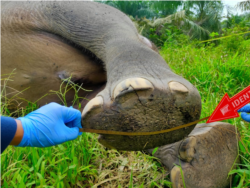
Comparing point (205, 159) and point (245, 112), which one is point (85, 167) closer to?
point (205, 159)

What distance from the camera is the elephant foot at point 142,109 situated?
2.51 ft

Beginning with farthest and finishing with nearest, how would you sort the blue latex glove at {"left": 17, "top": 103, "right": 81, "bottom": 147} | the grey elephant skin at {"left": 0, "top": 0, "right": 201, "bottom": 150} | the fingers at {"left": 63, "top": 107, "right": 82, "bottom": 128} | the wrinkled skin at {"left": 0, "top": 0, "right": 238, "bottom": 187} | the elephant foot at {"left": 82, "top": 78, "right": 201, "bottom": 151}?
1. the grey elephant skin at {"left": 0, "top": 0, "right": 201, "bottom": 150}
2. the wrinkled skin at {"left": 0, "top": 0, "right": 238, "bottom": 187}
3. the fingers at {"left": 63, "top": 107, "right": 82, "bottom": 128}
4. the blue latex glove at {"left": 17, "top": 103, "right": 81, "bottom": 147}
5. the elephant foot at {"left": 82, "top": 78, "right": 201, "bottom": 151}

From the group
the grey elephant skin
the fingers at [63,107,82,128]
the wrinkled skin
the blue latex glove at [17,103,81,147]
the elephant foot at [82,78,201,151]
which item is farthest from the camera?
the grey elephant skin

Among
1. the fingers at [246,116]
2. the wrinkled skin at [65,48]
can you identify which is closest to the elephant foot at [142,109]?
the wrinkled skin at [65,48]

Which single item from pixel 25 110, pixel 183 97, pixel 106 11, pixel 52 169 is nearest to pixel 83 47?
pixel 106 11

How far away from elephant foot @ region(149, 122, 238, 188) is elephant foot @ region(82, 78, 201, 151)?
0.22 metres

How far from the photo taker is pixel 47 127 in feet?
3.20

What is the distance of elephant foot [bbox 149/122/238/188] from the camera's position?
97 cm

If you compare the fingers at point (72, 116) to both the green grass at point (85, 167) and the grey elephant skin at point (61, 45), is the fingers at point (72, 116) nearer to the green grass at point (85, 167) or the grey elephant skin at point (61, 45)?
the green grass at point (85, 167)

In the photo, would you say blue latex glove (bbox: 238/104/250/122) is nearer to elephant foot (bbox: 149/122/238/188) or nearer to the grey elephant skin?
elephant foot (bbox: 149/122/238/188)

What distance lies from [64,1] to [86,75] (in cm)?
59

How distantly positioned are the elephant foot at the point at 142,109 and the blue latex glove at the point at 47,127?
231mm

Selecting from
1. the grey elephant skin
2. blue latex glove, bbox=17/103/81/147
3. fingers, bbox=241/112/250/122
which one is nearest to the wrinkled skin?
the grey elephant skin

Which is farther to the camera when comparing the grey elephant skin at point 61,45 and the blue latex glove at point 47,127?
the grey elephant skin at point 61,45
